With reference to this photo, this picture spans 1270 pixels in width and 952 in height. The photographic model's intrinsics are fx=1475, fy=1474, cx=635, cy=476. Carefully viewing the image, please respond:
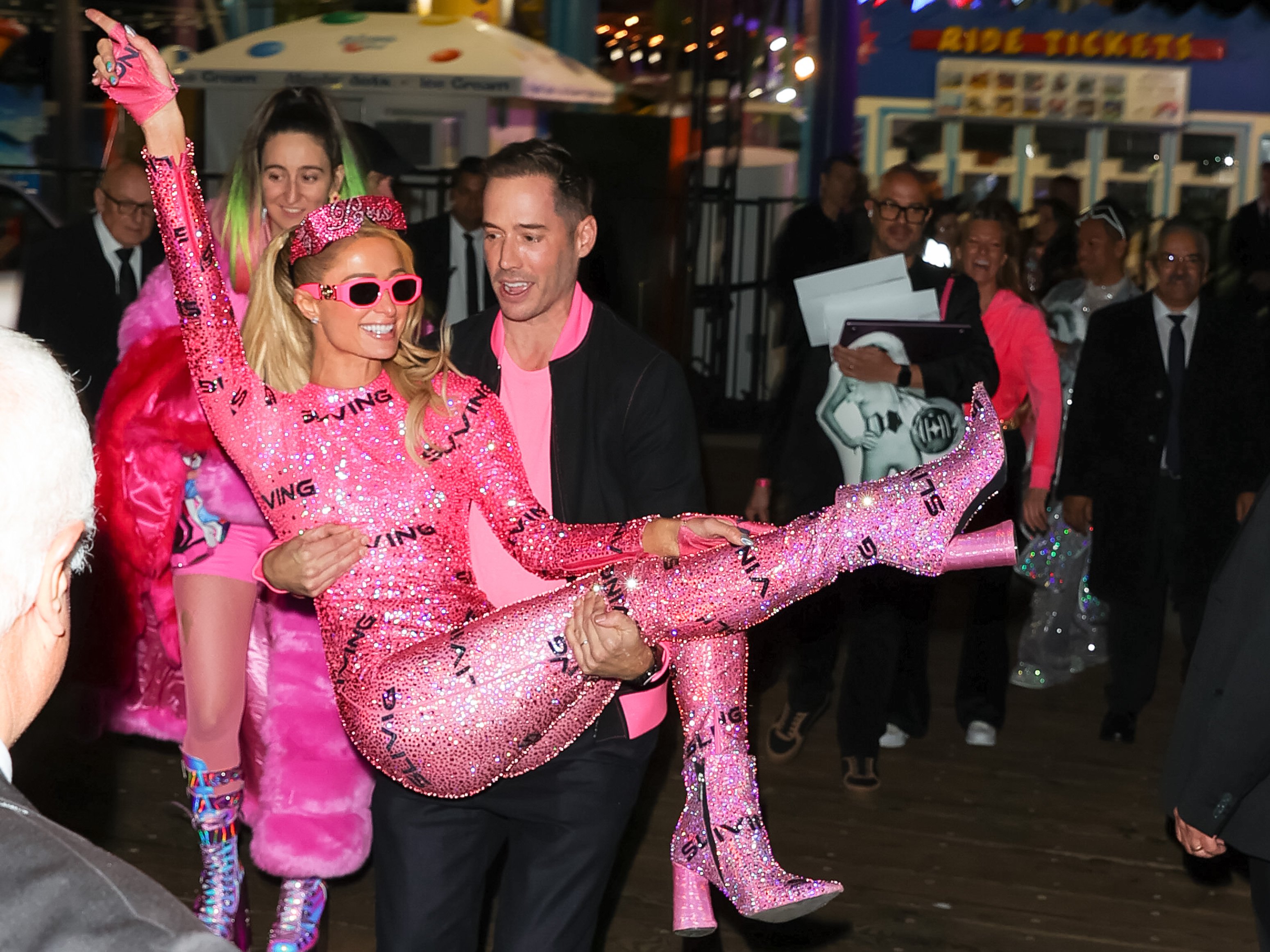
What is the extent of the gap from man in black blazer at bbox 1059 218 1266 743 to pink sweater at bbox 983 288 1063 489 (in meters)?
0.32

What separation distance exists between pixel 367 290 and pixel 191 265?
301 millimetres

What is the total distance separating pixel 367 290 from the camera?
103 inches

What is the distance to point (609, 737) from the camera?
2.67 metres

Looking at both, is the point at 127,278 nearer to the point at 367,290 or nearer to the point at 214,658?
the point at 214,658

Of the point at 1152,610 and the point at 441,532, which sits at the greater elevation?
the point at 441,532

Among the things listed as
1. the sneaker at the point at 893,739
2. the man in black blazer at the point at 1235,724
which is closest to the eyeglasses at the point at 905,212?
the sneaker at the point at 893,739

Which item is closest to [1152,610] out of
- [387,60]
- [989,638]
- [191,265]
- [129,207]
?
[989,638]

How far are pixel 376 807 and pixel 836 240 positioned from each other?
240 inches

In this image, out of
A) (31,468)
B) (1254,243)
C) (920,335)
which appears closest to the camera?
(31,468)

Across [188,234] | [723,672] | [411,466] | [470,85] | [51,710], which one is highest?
[470,85]

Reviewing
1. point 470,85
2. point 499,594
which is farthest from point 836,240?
point 499,594

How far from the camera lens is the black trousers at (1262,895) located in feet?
8.83

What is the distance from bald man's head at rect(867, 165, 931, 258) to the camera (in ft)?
15.8

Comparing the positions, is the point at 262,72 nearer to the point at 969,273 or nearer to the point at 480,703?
the point at 969,273
